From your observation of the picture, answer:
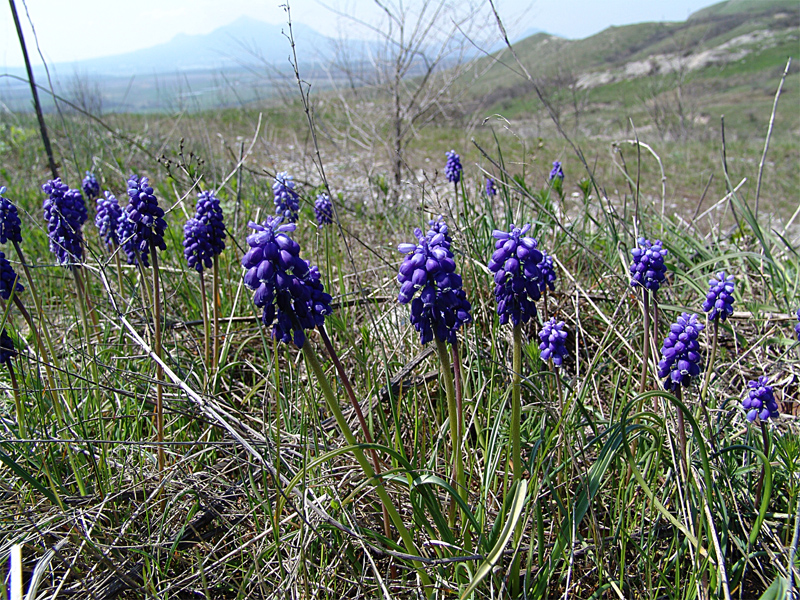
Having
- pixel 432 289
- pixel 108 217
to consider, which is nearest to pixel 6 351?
pixel 108 217

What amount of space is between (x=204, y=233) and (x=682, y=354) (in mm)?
2519

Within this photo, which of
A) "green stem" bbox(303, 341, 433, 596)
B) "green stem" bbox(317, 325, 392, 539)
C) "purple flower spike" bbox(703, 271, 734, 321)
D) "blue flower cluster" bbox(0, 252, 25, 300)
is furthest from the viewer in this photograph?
"blue flower cluster" bbox(0, 252, 25, 300)

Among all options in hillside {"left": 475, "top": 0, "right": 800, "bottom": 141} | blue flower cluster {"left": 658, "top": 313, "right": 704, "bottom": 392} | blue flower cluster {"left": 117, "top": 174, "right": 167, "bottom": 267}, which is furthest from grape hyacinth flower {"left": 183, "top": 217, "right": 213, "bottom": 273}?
hillside {"left": 475, "top": 0, "right": 800, "bottom": 141}

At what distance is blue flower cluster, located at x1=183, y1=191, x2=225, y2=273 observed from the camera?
9.64ft

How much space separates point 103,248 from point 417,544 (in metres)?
4.24

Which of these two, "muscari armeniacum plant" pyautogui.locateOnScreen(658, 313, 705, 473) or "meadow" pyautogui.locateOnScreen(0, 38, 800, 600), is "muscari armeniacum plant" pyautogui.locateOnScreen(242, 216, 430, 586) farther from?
"muscari armeniacum plant" pyautogui.locateOnScreen(658, 313, 705, 473)

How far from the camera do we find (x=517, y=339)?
1925mm

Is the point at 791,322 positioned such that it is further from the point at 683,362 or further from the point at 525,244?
the point at 525,244

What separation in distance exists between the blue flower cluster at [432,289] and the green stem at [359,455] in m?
0.36

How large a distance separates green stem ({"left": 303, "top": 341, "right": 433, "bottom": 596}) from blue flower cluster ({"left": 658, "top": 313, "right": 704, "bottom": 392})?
1258mm

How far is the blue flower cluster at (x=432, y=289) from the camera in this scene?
172 cm

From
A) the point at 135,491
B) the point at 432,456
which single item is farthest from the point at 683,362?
the point at 135,491

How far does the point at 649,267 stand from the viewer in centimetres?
247

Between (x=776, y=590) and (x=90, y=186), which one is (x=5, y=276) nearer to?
(x=90, y=186)
